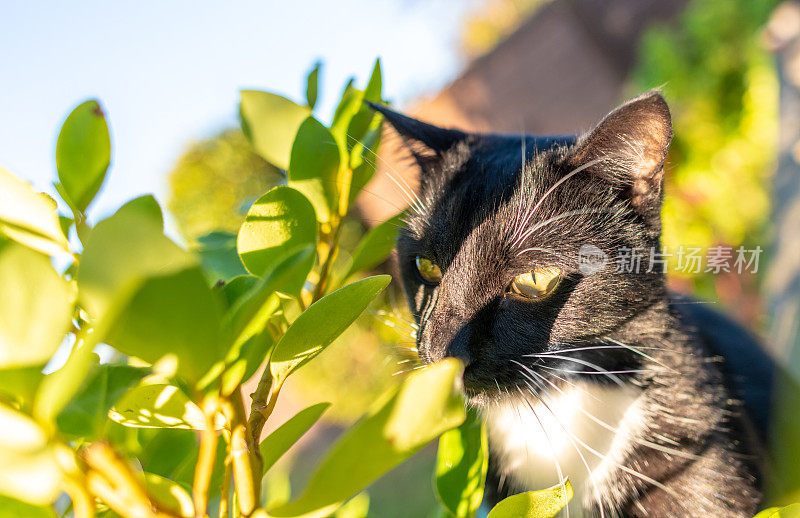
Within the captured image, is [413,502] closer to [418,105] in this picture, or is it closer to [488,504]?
[488,504]

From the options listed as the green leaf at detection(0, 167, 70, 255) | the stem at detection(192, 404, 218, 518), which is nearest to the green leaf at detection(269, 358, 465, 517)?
the stem at detection(192, 404, 218, 518)

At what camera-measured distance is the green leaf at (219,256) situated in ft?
1.52

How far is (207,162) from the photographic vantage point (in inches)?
141

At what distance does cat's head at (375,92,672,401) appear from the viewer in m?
0.68

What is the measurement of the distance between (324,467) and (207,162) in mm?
3669

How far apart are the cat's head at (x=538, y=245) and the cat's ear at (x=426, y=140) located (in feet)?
0.05

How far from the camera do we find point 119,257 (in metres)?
0.21

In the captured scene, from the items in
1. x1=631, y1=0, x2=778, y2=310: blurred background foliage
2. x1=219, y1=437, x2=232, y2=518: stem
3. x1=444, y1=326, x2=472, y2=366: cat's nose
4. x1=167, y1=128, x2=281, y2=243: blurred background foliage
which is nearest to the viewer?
x1=219, y1=437, x2=232, y2=518: stem

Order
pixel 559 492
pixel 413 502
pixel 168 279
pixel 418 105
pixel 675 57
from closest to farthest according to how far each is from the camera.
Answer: pixel 168 279 → pixel 559 492 → pixel 413 502 → pixel 675 57 → pixel 418 105

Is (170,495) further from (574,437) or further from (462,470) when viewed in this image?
(574,437)

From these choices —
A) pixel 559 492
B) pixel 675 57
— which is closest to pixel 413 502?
pixel 559 492

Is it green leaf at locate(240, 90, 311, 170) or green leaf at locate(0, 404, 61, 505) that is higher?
green leaf at locate(240, 90, 311, 170)

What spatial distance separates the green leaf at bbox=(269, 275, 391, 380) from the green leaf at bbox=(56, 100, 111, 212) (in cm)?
16

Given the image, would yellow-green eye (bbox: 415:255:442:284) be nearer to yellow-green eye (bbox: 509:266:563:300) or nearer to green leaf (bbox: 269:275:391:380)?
yellow-green eye (bbox: 509:266:563:300)
